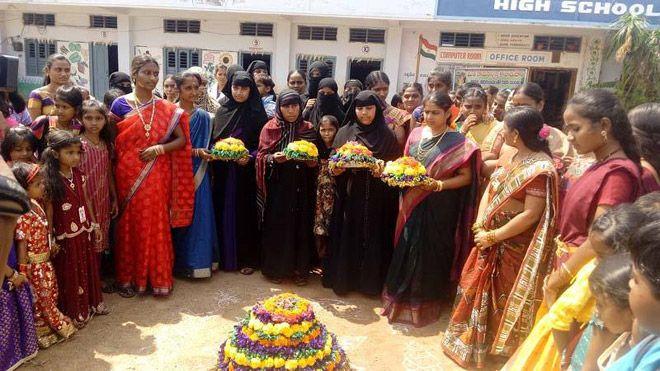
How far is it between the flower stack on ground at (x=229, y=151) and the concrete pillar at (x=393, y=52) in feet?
36.8

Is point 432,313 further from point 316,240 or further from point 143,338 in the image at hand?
point 143,338

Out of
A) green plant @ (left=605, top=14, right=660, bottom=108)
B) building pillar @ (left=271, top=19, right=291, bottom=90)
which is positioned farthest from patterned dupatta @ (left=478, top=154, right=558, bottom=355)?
building pillar @ (left=271, top=19, right=291, bottom=90)

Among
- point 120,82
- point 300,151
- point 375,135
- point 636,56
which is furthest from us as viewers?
point 636,56

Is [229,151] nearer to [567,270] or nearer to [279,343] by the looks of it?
[279,343]

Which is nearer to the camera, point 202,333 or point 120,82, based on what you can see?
point 202,333

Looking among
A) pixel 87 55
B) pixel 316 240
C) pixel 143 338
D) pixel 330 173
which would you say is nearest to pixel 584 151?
pixel 330 173

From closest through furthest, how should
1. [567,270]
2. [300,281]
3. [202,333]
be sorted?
[567,270] < [202,333] < [300,281]

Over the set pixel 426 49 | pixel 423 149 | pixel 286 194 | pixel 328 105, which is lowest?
pixel 286 194

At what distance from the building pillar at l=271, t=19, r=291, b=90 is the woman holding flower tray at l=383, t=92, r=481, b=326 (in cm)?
1199

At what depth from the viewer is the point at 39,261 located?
3.40 metres

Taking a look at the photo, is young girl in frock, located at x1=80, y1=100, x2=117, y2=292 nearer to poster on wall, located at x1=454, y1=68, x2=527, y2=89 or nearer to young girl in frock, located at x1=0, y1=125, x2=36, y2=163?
young girl in frock, located at x1=0, y1=125, x2=36, y2=163

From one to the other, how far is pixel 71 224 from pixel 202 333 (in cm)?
132

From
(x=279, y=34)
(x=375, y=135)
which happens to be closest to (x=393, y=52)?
(x=279, y=34)

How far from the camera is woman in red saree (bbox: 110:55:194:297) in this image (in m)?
4.26
